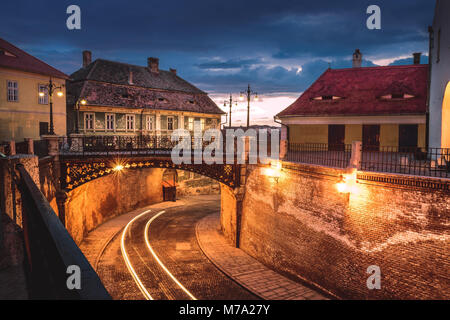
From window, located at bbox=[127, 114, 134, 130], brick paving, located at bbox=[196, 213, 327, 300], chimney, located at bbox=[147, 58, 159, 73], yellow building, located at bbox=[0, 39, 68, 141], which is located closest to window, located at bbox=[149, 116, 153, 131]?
window, located at bbox=[127, 114, 134, 130]

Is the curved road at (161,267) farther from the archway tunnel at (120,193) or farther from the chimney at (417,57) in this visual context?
the chimney at (417,57)

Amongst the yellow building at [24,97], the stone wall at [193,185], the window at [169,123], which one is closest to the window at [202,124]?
the window at [169,123]

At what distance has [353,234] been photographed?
12633 millimetres

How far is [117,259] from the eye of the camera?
18.6 m

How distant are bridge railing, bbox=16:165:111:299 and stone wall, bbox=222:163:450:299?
11073 millimetres

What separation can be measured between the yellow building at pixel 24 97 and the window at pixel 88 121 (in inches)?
72.4

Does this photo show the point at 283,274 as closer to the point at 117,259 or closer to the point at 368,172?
the point at 368,172

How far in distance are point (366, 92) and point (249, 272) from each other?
626 inches

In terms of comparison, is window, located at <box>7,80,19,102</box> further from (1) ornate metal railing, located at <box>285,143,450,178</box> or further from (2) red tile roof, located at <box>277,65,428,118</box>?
(1) ornate metal railing, located at <box>285,143,450,178</box>

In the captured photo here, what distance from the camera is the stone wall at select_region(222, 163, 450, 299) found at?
10328 mm

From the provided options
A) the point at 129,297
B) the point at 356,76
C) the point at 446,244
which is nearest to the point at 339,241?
→ the point at 446,244

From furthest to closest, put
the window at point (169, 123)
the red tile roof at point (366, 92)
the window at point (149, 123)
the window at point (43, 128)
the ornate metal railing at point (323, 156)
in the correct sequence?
1. the window at point (169, 123)
2. the window at point (149, 123)
3. the window at point (43, 128)
4. the red tile roof at point (366, 92)
5. the ornate metal railing at point (323, 156)

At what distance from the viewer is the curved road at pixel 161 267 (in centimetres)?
1469
